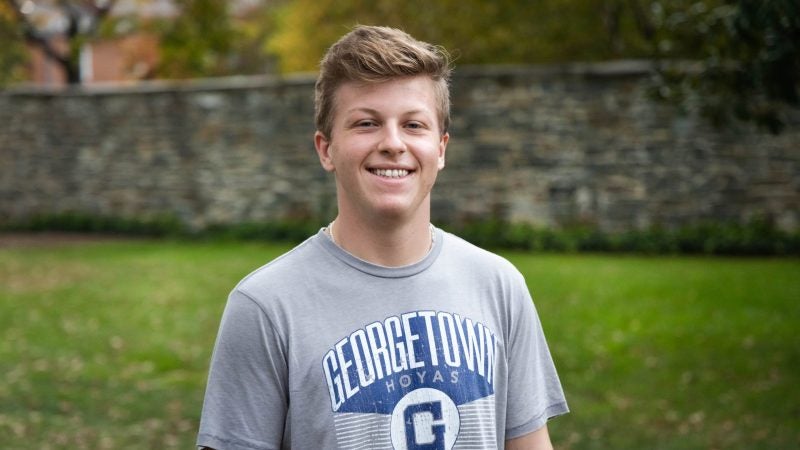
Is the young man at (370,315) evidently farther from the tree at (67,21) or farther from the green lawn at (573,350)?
the tree at (67,21)

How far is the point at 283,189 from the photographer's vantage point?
17750 millimetres

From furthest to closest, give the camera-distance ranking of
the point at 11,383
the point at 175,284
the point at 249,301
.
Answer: the point at 175,284, the point at 11,383, the point at 249,301

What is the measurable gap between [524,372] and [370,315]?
402mm

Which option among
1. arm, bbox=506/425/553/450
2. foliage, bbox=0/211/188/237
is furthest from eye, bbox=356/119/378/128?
foliage, bbox=0/211/188/237

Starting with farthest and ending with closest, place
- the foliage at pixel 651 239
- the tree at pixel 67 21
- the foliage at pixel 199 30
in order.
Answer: the tree at pixel 67 21 → the foliage at pixel 199 30 → the foliage at pixel 651 239

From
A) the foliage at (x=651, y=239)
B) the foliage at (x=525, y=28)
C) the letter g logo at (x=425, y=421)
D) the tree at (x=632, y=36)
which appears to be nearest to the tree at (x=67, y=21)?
the tree at (x=632, y=36)

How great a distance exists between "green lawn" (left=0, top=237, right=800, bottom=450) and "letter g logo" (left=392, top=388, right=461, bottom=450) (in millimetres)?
4446

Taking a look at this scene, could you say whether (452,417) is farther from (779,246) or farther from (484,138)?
(484,138)

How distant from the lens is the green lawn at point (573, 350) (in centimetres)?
683

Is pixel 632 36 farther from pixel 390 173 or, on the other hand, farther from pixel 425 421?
pixel 425 421

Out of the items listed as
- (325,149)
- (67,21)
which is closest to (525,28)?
(67,21)

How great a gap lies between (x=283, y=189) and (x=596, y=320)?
8.96m

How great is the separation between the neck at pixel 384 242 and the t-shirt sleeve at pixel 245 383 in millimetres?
249

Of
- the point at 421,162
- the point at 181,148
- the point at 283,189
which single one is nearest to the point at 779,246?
the point at 283,189
